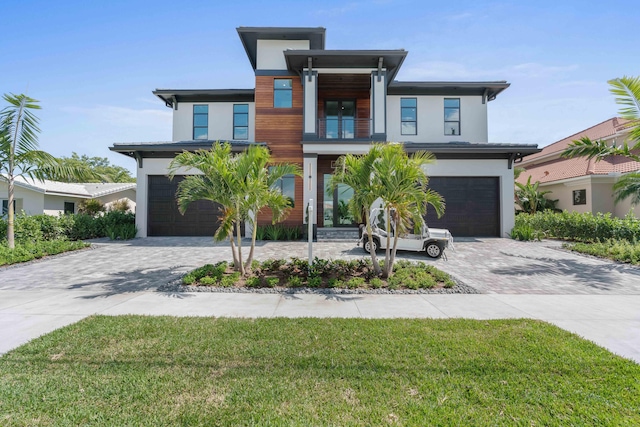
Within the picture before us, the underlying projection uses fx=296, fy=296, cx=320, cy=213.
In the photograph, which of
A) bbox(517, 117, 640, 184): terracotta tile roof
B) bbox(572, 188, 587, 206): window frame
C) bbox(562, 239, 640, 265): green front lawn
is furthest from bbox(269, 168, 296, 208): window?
bbox(572, 188, 587, 206): window frame

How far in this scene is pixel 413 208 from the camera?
23.8ft

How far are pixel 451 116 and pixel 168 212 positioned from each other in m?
16.8

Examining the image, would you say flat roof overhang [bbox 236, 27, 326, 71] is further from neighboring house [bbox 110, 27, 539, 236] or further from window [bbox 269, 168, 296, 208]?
window [bbox 269, 168, 296, 208]

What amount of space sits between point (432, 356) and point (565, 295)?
4.78m

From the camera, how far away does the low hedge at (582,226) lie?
37.0 ft

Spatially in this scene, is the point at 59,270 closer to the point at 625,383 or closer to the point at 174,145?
the point at 174,145

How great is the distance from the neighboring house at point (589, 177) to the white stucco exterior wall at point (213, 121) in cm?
1888

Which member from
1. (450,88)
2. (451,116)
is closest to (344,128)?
(451,116)

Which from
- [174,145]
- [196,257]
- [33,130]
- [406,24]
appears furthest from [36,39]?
[406,24]

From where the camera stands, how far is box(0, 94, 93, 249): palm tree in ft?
34.0

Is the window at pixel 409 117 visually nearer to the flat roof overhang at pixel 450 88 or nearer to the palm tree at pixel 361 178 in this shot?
the flat roof overhang at pixel 450 88

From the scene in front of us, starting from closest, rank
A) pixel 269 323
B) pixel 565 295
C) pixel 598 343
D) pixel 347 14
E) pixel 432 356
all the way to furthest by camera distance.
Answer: pixel 432 356, pixel 598 343, pixel 269 323, pixel 565 295, pixel 347 14

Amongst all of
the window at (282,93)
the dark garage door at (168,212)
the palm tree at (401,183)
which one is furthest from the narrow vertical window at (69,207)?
the palm tree at (401,183)

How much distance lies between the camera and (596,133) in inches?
817
